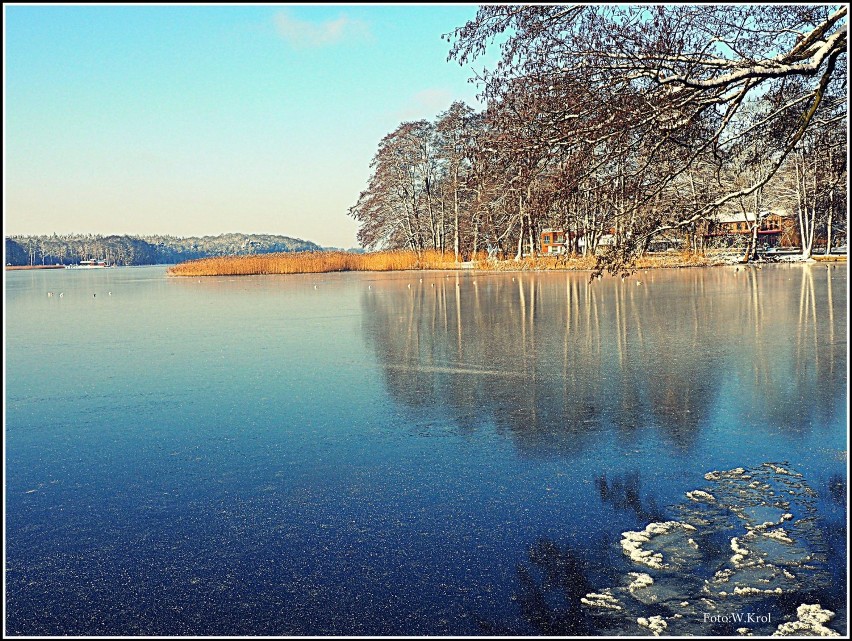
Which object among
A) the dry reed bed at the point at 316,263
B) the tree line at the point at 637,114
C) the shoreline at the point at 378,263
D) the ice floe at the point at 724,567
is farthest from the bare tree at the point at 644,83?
the dry reed bed at the point at 316,263

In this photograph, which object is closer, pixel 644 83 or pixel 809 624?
pixel 809 624

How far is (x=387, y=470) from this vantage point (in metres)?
5.64

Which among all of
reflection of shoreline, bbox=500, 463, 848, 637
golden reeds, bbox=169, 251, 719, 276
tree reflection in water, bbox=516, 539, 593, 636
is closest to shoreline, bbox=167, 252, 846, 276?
golden reeds, bbox=169, 251, 719, 276

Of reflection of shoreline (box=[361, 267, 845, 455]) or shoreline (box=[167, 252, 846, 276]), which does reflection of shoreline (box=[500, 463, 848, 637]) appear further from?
shoreline (box=[167, 252, 846, 276])

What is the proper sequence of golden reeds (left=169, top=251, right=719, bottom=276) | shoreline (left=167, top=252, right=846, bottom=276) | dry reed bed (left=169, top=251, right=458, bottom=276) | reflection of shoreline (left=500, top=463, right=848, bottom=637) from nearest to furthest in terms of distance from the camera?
1. reflection of shoreline (left=500, top=463, right=848, bottom=637)
2. shoreline (left=167, top=252, right=846, bottom=276)
3. golden reeds (left=169, top=251, right=719, bottom=276)
4. dry reed bed (left=169, top=251, right=458, bottom=276)

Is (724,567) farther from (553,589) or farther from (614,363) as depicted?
(614,363)

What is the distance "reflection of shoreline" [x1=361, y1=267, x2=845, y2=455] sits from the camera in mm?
7043

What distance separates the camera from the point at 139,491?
535 cm

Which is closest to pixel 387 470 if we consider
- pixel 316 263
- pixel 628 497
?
pixel 628 497

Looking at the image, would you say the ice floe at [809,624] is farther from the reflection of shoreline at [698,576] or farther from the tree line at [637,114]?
the tree line at [637,114]

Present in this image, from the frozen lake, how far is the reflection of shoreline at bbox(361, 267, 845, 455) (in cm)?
6

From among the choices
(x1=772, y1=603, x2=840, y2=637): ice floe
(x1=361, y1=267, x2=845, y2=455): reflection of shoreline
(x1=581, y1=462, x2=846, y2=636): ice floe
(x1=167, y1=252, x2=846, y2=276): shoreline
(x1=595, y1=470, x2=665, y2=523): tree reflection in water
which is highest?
(x1=167, y1=252, x2=846, y2=276): shoreline

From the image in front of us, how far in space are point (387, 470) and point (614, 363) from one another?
5.31 m

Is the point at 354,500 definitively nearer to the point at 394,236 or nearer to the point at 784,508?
the point at 784,508
